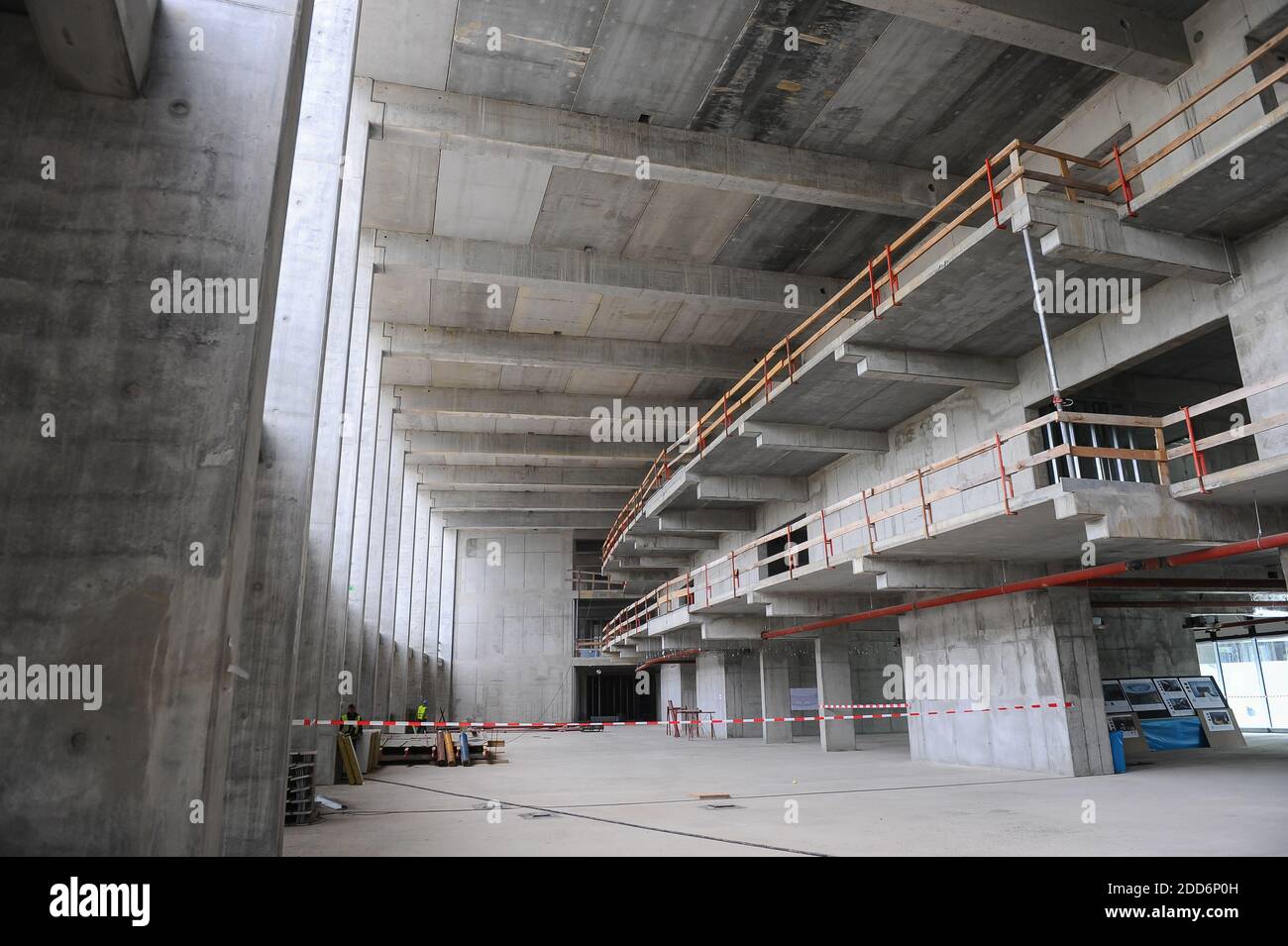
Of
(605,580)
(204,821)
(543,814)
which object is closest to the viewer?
(204,821)

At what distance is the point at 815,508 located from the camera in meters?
23.6

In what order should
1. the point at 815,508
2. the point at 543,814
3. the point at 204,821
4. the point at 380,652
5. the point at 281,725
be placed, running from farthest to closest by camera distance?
the point at 380,652 < the point at 815,508 < the point at 543,814 < the point at 281,725 < the point at 204,821

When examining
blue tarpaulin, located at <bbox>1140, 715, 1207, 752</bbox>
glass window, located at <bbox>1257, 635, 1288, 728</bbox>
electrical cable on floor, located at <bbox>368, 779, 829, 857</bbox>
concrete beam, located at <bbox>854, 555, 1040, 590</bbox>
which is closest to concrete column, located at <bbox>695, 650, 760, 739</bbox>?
blue tarpaulin, located at <bbox>1140, 715, 1207, 752</bbox>

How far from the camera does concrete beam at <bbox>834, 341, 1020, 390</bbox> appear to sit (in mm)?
14977

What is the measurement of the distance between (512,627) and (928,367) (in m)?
36.4

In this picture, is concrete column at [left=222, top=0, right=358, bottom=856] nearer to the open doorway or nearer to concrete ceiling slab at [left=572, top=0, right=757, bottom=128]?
concrete ceiling slab at [left=572, top=0, right=757, bottom=128]

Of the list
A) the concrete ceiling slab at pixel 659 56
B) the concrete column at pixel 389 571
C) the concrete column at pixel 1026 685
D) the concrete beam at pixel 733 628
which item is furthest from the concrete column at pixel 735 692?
the concrete ceiling slab at pixel 659 56

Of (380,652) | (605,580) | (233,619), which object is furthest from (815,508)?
(605,580)

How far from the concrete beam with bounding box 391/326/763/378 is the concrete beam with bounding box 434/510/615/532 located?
21111 mm

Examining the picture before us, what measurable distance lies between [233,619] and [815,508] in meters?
20.6

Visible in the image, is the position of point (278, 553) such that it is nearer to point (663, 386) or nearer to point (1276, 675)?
point (663, 386)

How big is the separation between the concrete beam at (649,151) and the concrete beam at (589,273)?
13.0 ft

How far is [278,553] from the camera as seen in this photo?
8148mm

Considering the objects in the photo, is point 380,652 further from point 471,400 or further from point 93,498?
point 93,498
